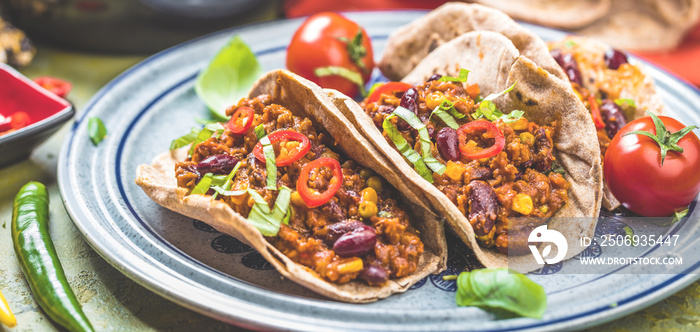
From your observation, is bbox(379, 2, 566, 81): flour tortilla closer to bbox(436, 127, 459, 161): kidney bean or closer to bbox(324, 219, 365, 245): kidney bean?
bbox(436, 127, 459, 161): kidney bean

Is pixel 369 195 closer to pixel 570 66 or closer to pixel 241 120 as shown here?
pixel 241 120

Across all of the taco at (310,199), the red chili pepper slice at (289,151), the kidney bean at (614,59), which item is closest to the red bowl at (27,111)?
the taco at (310,199)

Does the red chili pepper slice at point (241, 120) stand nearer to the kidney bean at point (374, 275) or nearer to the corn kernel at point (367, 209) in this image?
the corn kernel at point (367, 209)

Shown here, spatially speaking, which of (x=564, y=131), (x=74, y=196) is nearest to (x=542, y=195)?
(x=564, y=131)

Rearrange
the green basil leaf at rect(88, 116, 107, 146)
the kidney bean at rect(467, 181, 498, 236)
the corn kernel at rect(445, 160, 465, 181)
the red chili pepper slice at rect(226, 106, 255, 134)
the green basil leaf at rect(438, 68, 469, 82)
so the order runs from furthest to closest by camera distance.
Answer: the green basil leaf at rect(88, 116, 107, 146)
the green basil leaf at rect(438, 68, 469, 82)
the red chili pepper slice at rect(226, 106, 255, 134)
the corn kernel at rect(445, 160, 465, 181)
the kidney bean at rect(467, 181, 498, 236)

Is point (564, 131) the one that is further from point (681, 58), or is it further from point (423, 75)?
point (681, 58)

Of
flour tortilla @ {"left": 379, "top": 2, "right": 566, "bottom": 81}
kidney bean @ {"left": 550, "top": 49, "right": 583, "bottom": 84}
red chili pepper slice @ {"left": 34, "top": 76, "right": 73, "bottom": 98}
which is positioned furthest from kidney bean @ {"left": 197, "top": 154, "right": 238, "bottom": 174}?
kidney bean @ {"left": 550, "top": 49, "right": 583, "bottom": 84}

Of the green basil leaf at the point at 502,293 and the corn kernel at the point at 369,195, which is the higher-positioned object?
the corn kernel at the point at 369,195
